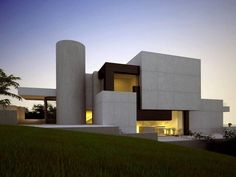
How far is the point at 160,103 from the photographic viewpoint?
20.9 meters

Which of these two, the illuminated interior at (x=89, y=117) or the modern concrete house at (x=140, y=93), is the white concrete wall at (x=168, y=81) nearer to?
the modern concrete house at (x=140, y=93)

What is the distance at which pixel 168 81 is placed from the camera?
21.6 metres

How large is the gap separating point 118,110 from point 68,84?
25.4ft

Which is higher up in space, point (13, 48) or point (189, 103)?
point (13, 48)

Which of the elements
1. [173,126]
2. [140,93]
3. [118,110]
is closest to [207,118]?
[173,126]

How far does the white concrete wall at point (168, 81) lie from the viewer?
67.1 ft

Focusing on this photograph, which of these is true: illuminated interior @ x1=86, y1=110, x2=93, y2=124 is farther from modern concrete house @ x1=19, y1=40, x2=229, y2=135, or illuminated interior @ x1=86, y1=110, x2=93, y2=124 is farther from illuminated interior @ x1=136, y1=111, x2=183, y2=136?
illuminated interior @ x1=136, y1=111, x2=183, y2=136

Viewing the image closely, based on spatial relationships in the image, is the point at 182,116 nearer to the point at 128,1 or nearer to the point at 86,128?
the point at 86,128

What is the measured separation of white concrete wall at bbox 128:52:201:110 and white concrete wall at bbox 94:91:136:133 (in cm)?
240

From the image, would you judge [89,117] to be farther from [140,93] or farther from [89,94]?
[140,93]

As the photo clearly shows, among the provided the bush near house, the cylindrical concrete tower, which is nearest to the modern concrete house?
the cylindrical concrete tower

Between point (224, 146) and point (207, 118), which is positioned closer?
point (224, 146)

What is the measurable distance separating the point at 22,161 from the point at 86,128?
35.9 ft

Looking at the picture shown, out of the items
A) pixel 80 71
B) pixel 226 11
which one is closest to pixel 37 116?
pixel 80 71
